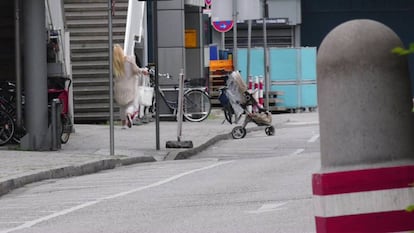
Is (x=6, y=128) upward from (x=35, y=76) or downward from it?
downward

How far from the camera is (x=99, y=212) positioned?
39.8 ft

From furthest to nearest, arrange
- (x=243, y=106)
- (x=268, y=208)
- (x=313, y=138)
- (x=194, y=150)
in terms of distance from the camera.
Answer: (x=243, y=106) < (x=313, y=138) < (x=194, y=150) < (x=268, y=208)

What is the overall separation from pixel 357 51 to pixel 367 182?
537mm

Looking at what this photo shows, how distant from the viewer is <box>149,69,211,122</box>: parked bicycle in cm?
3266

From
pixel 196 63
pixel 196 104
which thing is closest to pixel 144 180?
pixel 196 104

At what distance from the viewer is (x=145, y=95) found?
29969mm

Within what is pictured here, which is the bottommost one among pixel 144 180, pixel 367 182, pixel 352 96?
pixel 144 180

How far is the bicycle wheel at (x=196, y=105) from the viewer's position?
32656 mm

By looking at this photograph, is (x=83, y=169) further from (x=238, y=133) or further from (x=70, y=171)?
(x=238, y=133)

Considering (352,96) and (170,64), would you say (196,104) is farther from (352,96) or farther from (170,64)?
(352,96)

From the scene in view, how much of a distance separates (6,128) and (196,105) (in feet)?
37.0

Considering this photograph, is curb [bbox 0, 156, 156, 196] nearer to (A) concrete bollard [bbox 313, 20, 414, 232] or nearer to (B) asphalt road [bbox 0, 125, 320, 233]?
(B) asphalt road [bbox 0, 125, 320, 233]

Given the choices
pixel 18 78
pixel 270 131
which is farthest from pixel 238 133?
pixel 18 78

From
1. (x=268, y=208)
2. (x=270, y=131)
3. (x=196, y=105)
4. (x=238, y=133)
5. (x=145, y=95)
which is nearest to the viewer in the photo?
(x=268, y=208)
